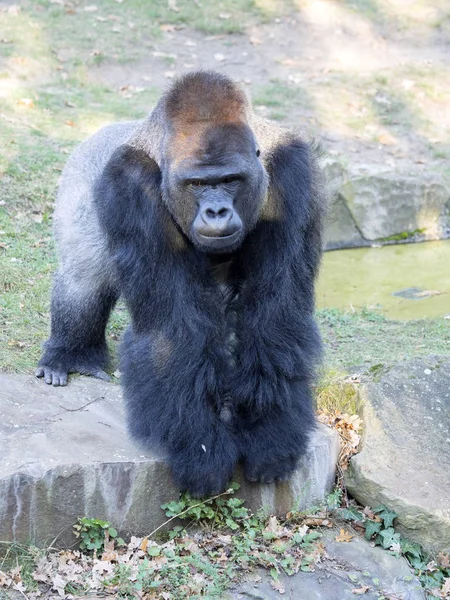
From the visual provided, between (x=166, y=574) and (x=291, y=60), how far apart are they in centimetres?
983

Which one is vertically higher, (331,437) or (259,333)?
(259,333)

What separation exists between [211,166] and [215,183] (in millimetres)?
77

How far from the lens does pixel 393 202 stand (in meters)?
9.31

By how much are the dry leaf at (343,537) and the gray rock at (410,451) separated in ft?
0.74

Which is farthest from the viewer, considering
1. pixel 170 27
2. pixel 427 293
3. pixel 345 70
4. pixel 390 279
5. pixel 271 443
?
pixel 170 27

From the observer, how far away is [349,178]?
9258 millimetres

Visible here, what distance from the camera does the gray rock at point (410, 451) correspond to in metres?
4.32

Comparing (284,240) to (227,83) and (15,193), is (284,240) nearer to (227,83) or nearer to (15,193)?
(227,83)

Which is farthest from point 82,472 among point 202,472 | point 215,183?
point 215,183

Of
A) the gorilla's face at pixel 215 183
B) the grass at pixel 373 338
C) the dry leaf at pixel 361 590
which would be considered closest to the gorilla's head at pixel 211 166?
the gorilla's face at pixel 215 183

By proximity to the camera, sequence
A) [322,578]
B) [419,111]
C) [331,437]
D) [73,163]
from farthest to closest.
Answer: [419,111] < [73,163] < [331,437] < [322,578]

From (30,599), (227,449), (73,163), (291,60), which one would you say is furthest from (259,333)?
(291,60)

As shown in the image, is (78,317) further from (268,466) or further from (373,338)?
(373,338)

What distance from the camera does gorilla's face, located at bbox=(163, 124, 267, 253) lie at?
3.76 metres
